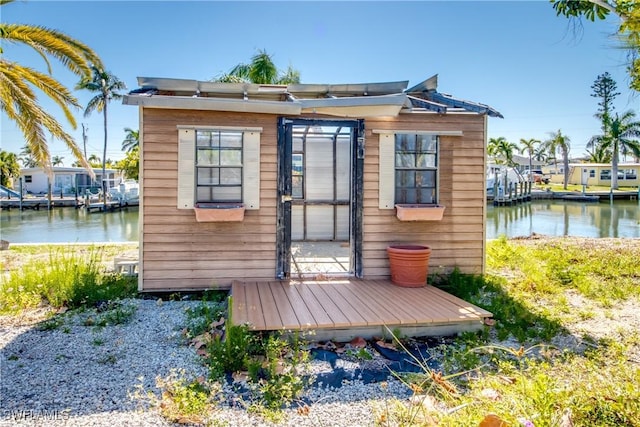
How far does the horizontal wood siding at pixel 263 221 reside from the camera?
4781 millimetres

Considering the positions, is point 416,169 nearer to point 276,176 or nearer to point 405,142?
point 405,142

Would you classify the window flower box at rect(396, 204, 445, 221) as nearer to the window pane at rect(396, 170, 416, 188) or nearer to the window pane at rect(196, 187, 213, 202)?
the window pane at rect(396, 170, 416, 188)

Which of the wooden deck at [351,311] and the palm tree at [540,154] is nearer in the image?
the wooden deck at [351,311]

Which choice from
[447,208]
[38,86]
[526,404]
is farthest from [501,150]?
[526,404]

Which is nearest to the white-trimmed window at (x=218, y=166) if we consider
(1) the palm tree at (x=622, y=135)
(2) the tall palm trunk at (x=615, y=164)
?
(1) the palm tree at (x=622, y=135)

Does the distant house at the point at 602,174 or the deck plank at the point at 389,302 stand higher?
the distant house at the point at 602,174

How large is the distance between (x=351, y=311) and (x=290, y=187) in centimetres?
182

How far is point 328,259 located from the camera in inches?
253

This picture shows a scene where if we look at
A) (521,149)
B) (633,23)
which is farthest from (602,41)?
(521,149)

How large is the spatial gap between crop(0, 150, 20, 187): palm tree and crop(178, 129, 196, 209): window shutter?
37759 mm

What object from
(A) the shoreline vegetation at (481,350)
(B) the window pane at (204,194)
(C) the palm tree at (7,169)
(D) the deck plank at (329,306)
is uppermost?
(C) the palm tree at (7,169)

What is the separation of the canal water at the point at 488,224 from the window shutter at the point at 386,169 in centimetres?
1018

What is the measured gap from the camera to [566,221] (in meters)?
19.2

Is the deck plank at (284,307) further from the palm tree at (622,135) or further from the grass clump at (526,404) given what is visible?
the palm tree at (622,135)
